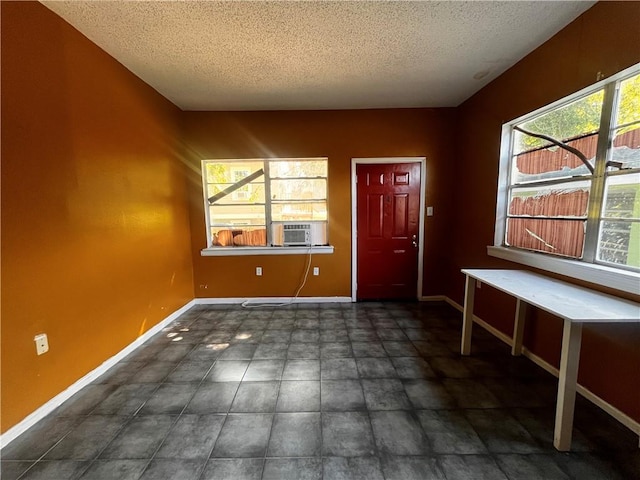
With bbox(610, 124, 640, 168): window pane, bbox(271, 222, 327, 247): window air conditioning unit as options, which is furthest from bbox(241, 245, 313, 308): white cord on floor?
bbox(610, 124, 640, 168): window pane

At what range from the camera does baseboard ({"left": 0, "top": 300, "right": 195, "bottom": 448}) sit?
5.00 feet

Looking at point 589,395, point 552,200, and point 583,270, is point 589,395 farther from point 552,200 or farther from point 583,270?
point 552,200

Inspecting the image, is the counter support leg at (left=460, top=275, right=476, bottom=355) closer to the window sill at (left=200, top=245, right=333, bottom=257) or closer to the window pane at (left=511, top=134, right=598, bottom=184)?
the window pane at (left=511, top=134, right=598, bottom=184)

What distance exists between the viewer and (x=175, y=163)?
10.8ft

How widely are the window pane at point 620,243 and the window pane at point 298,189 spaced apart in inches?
107

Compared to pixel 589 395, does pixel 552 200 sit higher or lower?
higher

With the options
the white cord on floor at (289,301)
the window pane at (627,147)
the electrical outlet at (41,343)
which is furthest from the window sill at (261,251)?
the window pane at (627,147)

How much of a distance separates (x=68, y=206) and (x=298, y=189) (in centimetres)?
238

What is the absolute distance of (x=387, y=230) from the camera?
364 centimetres

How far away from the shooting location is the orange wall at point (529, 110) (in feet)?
5.12

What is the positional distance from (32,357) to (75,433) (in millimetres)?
544

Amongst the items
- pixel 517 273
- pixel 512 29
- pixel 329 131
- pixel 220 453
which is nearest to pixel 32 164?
pixel 220 453

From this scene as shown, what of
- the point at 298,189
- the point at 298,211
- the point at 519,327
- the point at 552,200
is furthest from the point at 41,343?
the point at 552,200

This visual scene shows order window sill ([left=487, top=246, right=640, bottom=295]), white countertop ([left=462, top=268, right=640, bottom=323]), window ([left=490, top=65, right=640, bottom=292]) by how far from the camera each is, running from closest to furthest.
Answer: white countertop ([left=462, top=268, right=640, bottom=323])
window sill ([left=487, top=246, right=640, bottom=295])
window ([left=490, top=65, right=640, bottom=292])
